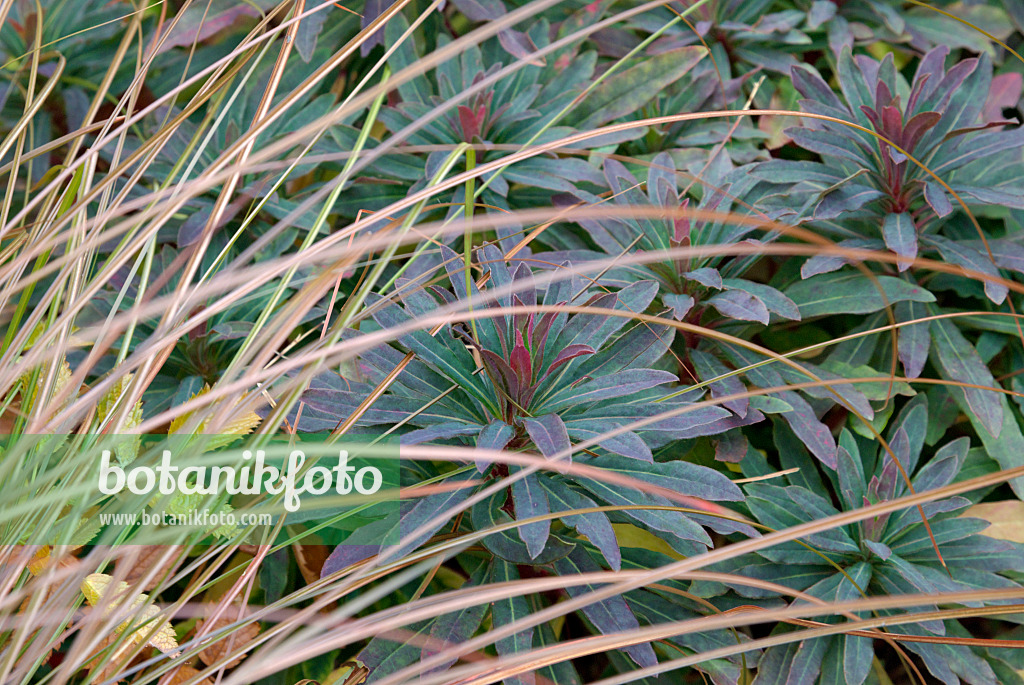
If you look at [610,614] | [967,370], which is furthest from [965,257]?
[610,614]

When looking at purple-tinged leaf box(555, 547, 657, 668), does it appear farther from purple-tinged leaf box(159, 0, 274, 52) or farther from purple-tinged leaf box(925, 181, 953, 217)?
purple-tinged leaf box(159, 0, 274, 52)

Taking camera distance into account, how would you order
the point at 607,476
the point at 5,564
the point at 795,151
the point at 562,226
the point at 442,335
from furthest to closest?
1. the point at 795,151
2. the point at 562,226
3. the point at 442,335
4. the point at 5,564
5. the point at 607,476

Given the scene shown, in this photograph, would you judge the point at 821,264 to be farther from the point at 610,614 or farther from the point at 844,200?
A: the point at 610,614

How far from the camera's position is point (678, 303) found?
3.32ft

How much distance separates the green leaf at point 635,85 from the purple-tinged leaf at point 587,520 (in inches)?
28.3

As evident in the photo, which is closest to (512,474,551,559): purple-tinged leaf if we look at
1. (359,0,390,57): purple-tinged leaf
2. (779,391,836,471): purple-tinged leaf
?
(779,391,836,471): purple-tinged leaf

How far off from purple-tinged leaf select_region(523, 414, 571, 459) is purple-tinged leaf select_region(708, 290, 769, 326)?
355 millimetres

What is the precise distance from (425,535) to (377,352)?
0.85 feet

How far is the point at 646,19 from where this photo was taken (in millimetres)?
1377

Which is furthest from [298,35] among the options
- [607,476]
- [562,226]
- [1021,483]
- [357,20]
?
[1021,483]

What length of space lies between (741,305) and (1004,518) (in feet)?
1.64

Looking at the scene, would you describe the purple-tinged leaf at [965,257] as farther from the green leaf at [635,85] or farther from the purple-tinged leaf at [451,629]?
the purple-tinged leaf at [451,629]

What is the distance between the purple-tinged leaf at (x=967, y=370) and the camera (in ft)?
3.29

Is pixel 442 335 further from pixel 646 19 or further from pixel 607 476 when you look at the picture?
pixel 646 19
